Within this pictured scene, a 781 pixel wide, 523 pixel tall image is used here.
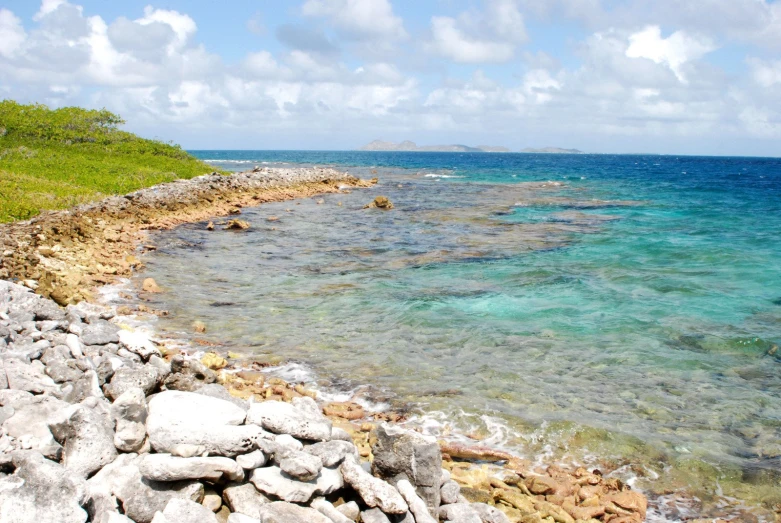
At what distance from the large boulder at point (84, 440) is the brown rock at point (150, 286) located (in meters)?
9.94

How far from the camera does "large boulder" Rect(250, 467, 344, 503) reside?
17.7 ft

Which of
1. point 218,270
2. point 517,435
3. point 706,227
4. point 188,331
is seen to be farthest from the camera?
point 706,227

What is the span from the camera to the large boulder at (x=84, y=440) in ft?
17.8

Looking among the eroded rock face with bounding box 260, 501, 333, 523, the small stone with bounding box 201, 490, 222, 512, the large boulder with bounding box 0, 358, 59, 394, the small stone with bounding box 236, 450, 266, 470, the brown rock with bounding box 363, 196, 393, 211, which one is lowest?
the small stone with bounding box 201, 490, 222, 512

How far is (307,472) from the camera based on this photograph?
5.52 metres

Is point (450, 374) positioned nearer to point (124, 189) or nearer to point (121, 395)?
point (121, 395)

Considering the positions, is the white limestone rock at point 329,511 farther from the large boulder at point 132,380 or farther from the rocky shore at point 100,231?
the rocky shore at point 100,231

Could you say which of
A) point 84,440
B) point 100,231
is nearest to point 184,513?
point 84,440

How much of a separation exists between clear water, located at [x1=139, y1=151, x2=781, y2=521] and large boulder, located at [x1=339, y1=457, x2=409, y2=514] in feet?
9.95

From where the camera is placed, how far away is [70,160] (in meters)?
34.2

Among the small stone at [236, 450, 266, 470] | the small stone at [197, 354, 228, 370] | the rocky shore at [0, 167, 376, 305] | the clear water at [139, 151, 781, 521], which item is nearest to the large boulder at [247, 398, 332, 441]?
the small stone at [236, 450, 266, 470]

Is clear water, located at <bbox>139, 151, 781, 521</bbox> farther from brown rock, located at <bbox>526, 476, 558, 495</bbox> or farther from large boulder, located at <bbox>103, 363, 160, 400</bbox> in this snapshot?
large boulder, located at <bbox>103, 363, 160, 400</bbox>

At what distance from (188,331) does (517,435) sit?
7.26m

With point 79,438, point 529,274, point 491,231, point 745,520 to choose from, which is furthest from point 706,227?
point 79,438
